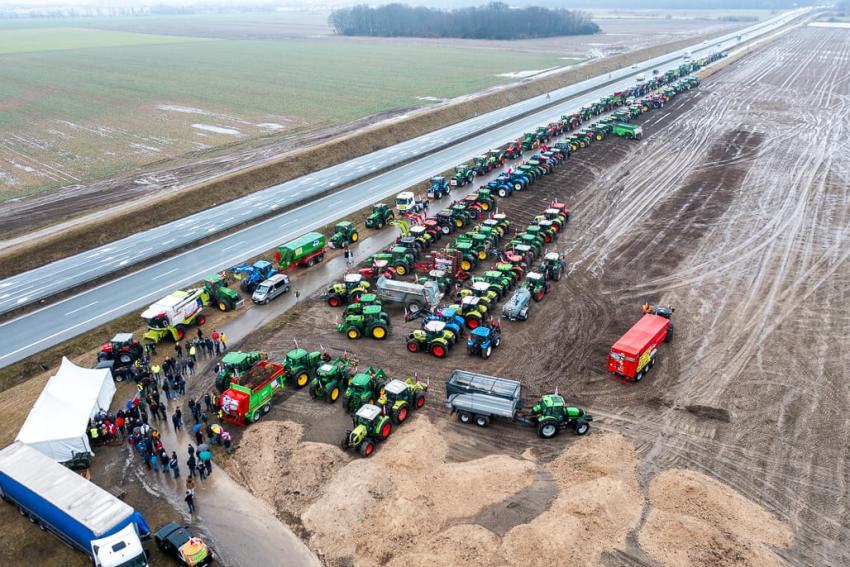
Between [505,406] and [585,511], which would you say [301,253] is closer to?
[505,406]

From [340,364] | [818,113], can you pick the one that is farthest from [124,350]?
[818,113]

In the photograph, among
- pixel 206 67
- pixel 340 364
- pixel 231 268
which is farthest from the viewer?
pixel 206 67

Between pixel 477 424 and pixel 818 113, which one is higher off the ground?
pixel 818 113

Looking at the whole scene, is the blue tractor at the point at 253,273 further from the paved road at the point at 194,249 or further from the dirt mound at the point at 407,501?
the dirt mound at the point at 407,501

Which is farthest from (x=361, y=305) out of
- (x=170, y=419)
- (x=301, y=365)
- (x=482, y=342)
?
(x=170, y=419)

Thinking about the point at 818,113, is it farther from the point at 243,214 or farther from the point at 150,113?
the point at 150,113

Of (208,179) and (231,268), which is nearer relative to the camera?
(231,268)
